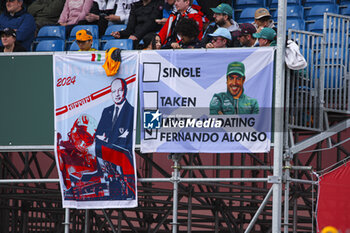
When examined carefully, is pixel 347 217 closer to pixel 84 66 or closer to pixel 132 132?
pixel 132 132

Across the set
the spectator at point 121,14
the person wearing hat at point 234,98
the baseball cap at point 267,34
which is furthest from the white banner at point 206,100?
the spectator at point 121,14

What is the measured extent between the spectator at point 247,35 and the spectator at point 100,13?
421cm

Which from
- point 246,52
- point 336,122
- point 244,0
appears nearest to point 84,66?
point 246,52

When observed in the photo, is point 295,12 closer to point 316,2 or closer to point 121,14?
point 316,2

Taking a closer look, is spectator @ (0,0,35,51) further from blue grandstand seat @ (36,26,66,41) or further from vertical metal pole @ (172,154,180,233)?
vertical metal pole @ (172,154,180,233)

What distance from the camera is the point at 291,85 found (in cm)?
1343

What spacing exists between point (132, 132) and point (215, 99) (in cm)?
137

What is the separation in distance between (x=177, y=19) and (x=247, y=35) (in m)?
1.96

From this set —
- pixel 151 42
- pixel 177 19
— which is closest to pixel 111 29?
pixel 177 19

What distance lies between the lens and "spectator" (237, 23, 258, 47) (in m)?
14.5

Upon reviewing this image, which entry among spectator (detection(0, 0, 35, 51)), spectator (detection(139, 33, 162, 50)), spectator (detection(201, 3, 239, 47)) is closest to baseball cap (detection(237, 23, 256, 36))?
spectator (detection(201, 3, 239, 47))

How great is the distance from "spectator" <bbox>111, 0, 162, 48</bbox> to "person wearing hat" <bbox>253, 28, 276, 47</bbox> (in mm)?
3182

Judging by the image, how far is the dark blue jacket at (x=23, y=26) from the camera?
17.1 metres

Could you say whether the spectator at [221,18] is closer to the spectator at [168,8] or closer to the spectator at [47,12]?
the spectator at [168,8]
